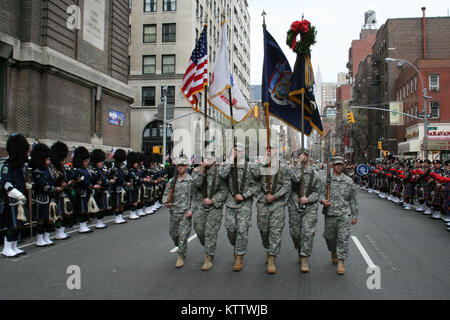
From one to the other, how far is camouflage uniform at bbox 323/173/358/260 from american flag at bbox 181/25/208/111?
145 inches

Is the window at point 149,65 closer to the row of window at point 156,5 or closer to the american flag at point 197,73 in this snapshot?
the row of window at point 156,5

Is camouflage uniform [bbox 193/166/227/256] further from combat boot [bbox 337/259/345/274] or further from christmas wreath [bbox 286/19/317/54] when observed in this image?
christmas wreath [bbox 286/19/317/54]

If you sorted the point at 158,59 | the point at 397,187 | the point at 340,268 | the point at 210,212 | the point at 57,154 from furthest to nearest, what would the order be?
the point at 158,59 → the point at 397,187 → the point at 57,154 → the point at 210,212 → the point at 340,268

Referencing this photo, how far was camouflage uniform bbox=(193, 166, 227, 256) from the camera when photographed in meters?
6.12

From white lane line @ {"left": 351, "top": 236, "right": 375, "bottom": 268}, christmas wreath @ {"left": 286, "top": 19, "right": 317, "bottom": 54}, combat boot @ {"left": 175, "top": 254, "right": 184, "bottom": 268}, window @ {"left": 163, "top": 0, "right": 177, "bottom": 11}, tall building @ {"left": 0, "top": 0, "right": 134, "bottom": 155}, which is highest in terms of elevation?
window @ {"left": 163, "top": 0, "right": 177, "bottom": 11}

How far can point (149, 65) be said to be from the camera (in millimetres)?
40750

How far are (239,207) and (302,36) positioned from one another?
338cm

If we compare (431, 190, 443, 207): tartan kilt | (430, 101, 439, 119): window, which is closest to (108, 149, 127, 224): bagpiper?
(431, 190, 443, 207): tartan kilt

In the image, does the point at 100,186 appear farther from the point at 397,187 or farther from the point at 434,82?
the point at 434,82

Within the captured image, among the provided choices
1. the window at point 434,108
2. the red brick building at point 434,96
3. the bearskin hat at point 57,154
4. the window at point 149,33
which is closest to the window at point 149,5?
the window at point 149,33

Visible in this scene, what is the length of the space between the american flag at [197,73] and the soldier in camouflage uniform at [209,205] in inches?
90.6

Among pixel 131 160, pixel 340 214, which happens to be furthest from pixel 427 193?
pixel 131 160

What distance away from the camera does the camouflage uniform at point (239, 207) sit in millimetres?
5988
